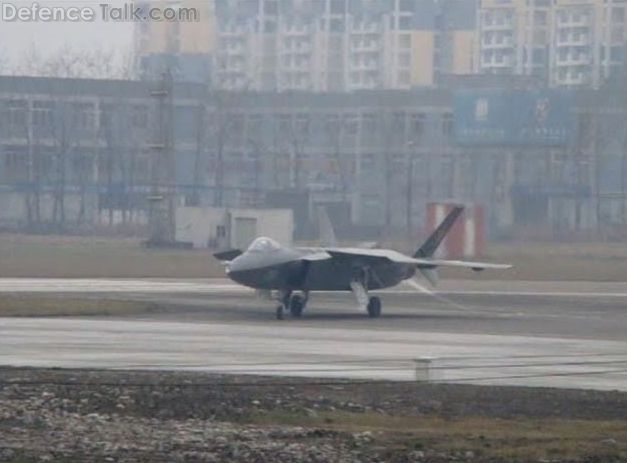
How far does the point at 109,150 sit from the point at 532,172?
23.3 meters

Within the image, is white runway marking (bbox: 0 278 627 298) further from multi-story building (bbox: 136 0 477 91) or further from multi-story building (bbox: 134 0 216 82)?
multi-story building (bbox: 134 0 216 82)

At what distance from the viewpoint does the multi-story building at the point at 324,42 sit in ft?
311

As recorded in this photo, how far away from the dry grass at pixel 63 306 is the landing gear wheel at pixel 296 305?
3105mm

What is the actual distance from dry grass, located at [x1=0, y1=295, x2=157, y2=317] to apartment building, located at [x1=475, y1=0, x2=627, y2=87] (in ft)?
185

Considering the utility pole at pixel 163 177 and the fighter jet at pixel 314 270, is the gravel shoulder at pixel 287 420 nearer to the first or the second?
the fighter jet at pixel 314 270

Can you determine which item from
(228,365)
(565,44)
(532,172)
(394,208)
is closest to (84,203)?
→ (394,208)

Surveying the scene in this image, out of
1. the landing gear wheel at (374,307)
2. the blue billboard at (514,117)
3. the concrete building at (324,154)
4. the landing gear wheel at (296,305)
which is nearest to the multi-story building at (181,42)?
the concrete building at (324,154)

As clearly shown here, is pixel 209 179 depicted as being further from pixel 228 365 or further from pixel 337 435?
pixel 337 435

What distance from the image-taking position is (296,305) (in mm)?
39000

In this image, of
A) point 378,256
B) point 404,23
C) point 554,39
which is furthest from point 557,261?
point 404,23

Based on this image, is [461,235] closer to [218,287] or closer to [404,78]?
[218,287]

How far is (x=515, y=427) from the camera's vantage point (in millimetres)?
18062

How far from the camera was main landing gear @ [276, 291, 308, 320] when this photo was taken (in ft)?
128

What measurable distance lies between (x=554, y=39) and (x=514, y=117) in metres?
27.4
